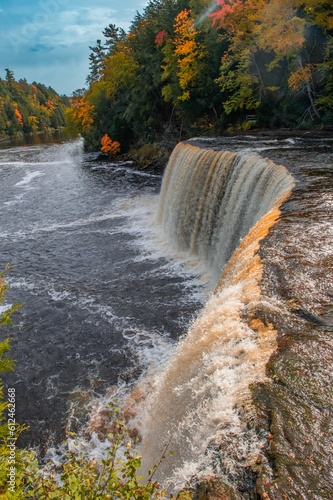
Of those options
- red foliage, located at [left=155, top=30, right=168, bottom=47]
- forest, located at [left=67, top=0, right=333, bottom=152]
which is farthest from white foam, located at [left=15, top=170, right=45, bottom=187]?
red foliage, located at [left=155, top=30, right=168, bottom=47]

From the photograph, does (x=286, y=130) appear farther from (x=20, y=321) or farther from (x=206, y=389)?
(x=206, y=389)

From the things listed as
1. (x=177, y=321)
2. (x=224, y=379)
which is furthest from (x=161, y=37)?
(x=224, y=379)

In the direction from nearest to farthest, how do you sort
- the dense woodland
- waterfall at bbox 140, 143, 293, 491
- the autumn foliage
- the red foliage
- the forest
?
waterfall at bbox 140, 143, 293, 491 < the forest < the red foliage < the autumn foliage < the dense woodland

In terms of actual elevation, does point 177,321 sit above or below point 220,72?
below

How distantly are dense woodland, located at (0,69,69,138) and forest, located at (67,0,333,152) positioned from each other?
211 feet

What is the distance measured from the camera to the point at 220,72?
21750mm

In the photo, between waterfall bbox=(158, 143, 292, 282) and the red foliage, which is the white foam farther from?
waterfall bbox=(158, 143, 292, 282)

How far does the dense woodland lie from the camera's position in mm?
91000

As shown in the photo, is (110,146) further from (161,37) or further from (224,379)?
(224,379)

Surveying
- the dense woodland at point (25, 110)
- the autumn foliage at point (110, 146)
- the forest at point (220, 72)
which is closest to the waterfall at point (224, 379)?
the forest at point (220, 72)

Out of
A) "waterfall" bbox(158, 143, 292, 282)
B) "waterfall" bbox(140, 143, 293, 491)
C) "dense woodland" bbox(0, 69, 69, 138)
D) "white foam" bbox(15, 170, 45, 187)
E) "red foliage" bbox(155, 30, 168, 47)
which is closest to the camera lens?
"waterfall" bbox(140, 143, 293, 491)

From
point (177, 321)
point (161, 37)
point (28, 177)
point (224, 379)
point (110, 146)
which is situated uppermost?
point (161, 37)

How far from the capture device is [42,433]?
6.16m

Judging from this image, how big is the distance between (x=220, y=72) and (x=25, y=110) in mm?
92229
